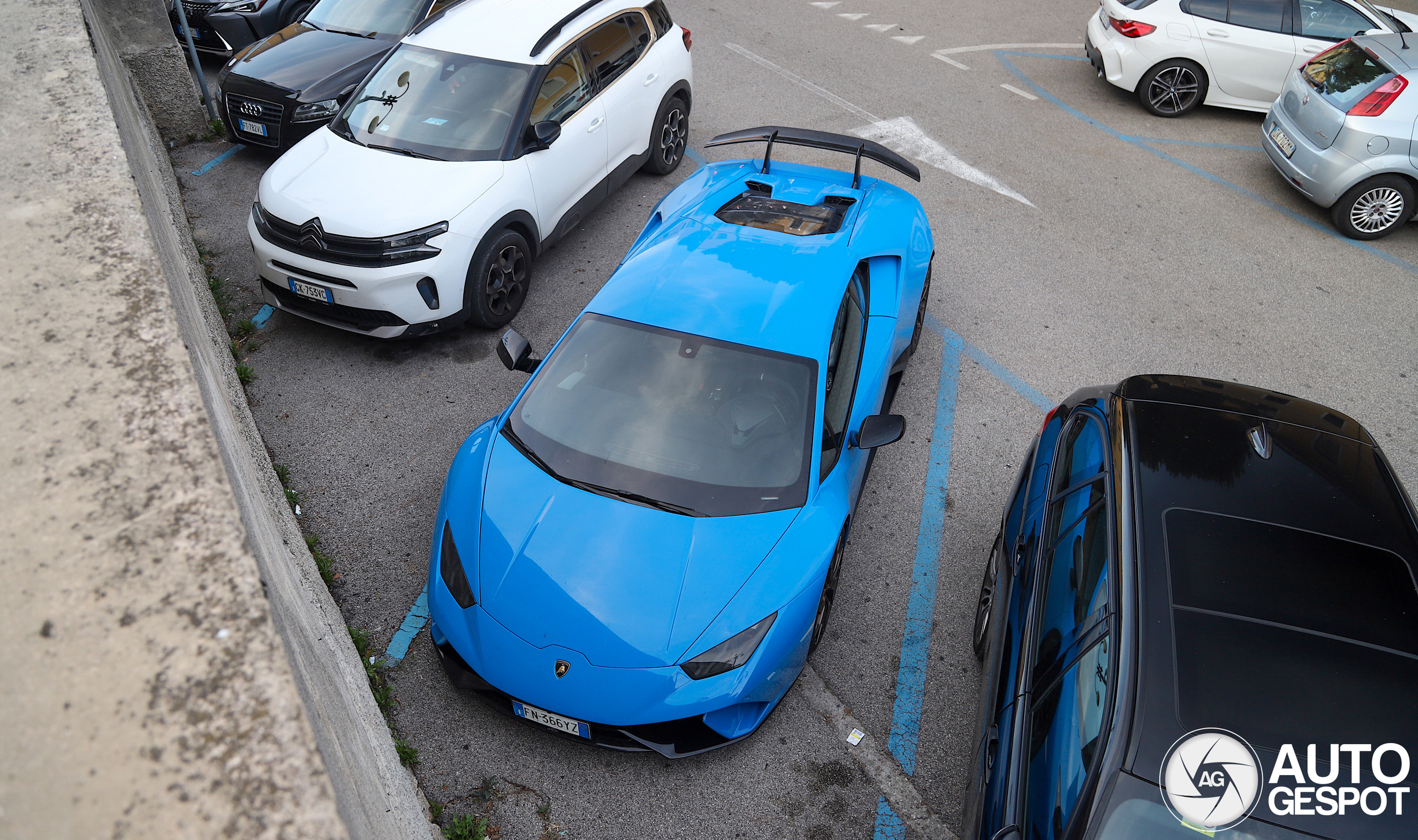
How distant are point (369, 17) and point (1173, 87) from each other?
29.6 feet

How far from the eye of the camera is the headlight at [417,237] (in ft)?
17.7

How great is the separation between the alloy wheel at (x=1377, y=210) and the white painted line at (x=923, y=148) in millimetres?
2929

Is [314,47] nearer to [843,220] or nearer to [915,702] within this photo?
[843,220]

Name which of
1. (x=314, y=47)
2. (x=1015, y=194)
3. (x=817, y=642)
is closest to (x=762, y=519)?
(x=817, y=642)

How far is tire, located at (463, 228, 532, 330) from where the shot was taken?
5.80 m

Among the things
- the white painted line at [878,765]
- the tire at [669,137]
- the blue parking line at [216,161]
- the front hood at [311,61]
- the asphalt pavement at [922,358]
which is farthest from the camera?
the blue parking line at [216,161]

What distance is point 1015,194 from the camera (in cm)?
Result: 810

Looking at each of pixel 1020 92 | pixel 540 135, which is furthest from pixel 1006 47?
pixel 540 135

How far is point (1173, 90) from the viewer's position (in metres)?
9.55

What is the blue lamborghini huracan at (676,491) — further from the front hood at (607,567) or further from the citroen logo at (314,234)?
the citroen logo at (314,234)

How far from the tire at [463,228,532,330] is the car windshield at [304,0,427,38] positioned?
12.2ft

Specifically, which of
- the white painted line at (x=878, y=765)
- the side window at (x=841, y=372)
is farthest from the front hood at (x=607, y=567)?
the white painted line at (x=878, y=765)

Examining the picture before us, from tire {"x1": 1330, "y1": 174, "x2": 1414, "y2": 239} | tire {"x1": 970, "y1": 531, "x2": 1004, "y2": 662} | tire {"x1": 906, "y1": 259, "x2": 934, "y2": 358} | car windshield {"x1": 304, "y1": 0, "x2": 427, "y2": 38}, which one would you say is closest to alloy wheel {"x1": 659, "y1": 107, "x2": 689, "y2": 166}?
car windshield {"x1": 304, "y1": 0, "x2": 427, "y2": 38}

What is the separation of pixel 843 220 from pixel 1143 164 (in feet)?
18.2
